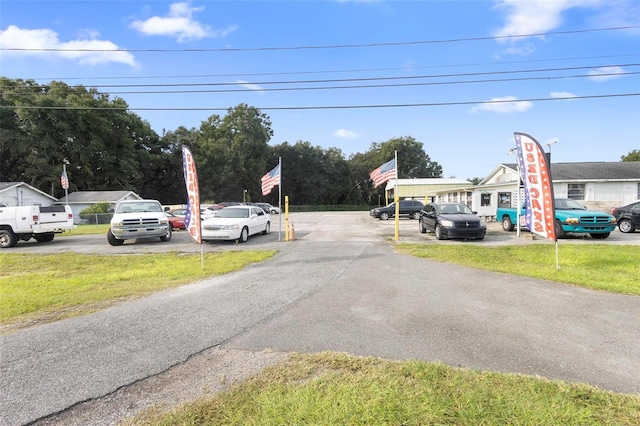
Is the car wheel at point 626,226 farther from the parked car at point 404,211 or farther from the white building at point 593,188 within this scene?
the parked car at point 404,211

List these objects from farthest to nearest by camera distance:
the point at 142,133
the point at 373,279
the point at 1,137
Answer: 1. the point at 142,133
2. the point at 1,137
3. the point at 373,279

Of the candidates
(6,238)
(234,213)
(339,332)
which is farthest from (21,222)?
(339,332)

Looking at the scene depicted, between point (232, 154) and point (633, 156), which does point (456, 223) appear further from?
point (633, 156)

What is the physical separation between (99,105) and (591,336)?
180 feet

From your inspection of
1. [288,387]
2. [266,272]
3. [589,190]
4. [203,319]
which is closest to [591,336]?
[288,387]

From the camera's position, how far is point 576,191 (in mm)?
25969

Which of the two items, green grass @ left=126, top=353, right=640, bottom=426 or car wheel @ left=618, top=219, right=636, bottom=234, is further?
car wheel @ left=618, top=219, right=636, bottom=234

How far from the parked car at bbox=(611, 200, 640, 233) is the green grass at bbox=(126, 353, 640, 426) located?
1727 cm

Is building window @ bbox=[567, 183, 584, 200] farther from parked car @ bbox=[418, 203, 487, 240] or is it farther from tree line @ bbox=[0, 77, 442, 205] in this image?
tree line @ bbox=[0, 77, 442, 205]

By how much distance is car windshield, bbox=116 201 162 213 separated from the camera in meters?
14.6

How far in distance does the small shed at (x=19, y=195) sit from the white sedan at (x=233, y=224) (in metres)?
28.4

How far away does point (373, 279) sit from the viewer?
7156 mm

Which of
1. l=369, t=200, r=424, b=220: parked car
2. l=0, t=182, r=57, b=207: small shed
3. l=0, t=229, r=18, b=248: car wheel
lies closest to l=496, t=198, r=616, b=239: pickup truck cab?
l=369, t=200, r=424, b=220: parked car

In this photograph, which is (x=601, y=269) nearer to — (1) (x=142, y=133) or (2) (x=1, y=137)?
(2) (x=1, y=137)
